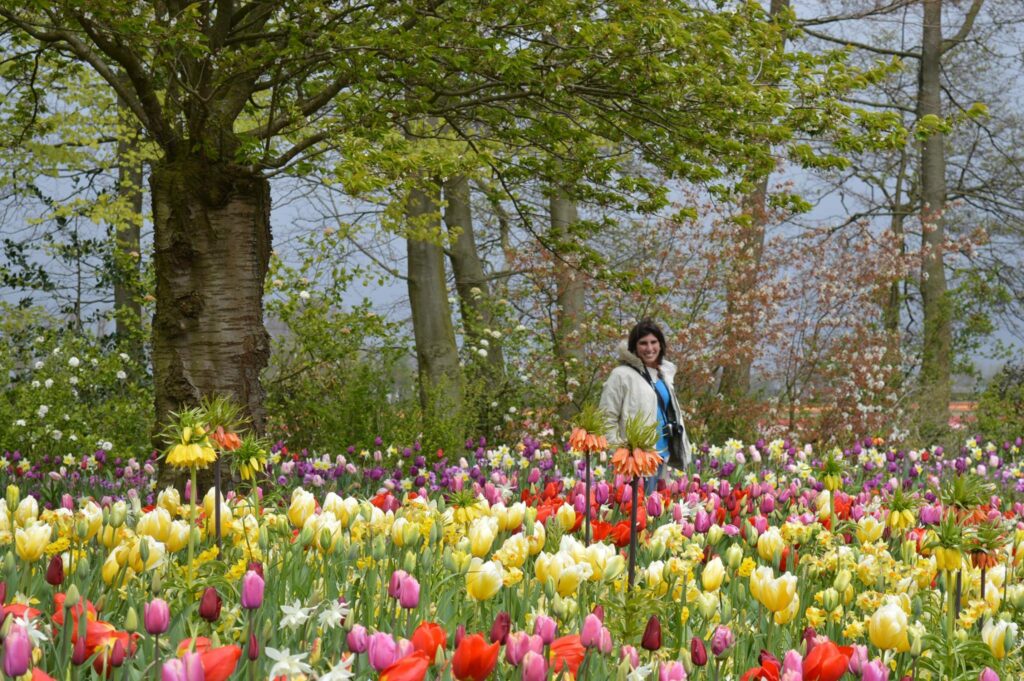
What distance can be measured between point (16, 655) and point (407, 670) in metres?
0.74

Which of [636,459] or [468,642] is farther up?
[636,459]

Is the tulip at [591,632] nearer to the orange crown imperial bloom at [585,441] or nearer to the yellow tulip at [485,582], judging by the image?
the yellow tulip at [485,582]

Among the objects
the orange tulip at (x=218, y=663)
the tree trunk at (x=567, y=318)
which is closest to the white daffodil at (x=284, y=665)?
the orange tulip at (x=218, y=663)

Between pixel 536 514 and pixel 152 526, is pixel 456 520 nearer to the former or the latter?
pixel 536 514

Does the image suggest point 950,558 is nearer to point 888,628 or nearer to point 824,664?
point 888,628

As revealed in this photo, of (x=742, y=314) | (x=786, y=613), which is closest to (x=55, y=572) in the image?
(x=786, y=613)

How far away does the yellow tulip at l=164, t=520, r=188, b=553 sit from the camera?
3.29 m

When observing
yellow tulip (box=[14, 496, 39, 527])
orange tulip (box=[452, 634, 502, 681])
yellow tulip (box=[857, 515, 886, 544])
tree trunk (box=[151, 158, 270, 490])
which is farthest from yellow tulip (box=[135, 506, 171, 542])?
tree trunk (box=[151, 158, 270, 490])

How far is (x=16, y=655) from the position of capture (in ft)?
6.47

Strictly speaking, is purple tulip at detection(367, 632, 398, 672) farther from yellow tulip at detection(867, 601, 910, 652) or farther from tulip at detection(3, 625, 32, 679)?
yellow tulip at detection(867, 601, 910, 652)

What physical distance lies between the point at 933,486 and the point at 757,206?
8057mm

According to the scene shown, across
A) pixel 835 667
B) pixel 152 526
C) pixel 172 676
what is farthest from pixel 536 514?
pixel 172 676

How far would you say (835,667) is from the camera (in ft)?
7.61

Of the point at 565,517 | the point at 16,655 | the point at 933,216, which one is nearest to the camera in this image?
the point at 16,655
